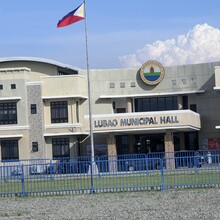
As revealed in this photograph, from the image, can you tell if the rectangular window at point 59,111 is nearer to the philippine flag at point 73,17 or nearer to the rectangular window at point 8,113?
the rectangular window at point 8,113

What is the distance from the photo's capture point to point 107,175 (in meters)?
28.7

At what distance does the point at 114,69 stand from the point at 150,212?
116 ft

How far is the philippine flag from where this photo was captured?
42.4m

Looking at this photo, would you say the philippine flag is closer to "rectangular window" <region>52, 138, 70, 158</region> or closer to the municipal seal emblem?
the municipal seal emblem

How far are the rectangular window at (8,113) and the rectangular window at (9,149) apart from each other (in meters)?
1.57

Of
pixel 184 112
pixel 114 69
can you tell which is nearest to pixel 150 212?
pixel 184 112

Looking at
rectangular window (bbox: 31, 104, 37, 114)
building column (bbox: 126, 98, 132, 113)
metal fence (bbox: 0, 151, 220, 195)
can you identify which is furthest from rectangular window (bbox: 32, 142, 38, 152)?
metal fence (bbox: 0, 151, 220, 195)

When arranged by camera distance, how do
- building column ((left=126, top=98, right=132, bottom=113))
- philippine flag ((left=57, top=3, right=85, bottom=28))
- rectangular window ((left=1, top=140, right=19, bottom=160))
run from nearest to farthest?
1. philippine flag ((left=57, top=3, right=85, bottom=28))
2. rectangular window ((left=1, top=140, right=19, bottom=160))
3. building column ((left=126, top=98, right=132, bottom=113))

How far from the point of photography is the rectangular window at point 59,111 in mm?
50469

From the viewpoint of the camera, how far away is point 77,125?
5016 centimetres

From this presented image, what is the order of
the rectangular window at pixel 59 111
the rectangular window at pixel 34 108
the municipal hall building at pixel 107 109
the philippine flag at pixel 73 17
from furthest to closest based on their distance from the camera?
the rectangular window at pixel 59 111
the rectangular window at pixel 34 108
the municipal hall building at pixel 107 109
the philippine flag at pixel 73 17

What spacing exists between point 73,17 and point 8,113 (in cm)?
1133

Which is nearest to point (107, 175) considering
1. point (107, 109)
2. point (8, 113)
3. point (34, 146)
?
point (34, 146)

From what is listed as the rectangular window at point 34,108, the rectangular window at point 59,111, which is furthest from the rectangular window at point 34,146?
the rectangular window at point 34,108
